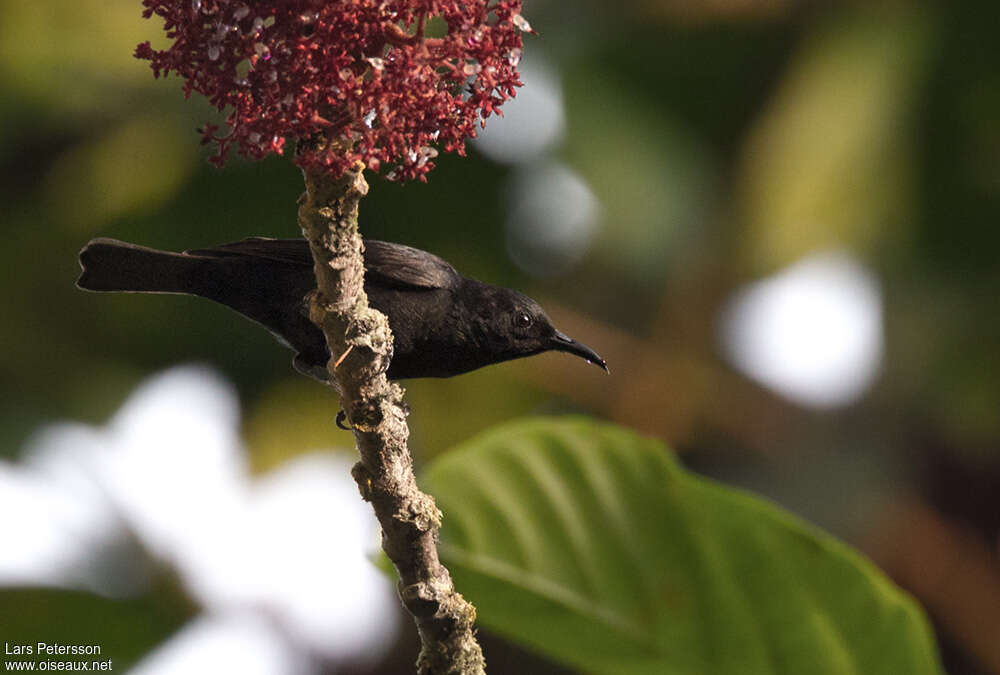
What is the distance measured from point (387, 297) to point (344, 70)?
0.58 meters

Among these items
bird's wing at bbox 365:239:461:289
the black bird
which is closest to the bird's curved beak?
the black bird

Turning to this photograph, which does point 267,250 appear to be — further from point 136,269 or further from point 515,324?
point 515,324

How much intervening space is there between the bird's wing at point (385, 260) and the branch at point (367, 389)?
35 cm

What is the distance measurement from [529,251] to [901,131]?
2.95 meters

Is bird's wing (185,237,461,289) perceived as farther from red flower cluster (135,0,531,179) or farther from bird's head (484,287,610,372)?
red flower cluster (135,0,531,179)

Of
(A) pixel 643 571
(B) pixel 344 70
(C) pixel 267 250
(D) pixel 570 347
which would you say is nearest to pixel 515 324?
(D) pixel 570 347

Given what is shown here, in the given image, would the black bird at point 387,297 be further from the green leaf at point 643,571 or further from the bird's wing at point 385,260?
the green leaf at point 643,571

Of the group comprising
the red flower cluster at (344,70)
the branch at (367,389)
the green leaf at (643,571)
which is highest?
the red flower cluster at (344,70)

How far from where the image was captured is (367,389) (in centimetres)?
155

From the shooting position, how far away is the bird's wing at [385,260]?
1928 millimetres

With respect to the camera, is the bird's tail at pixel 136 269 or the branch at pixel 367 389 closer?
the branch at pixel 367 389

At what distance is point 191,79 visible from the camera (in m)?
1.52

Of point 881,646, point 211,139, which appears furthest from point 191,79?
point 881,646

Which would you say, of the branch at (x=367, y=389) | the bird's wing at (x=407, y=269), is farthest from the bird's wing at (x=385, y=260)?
the branch at (x=367, y=389)
